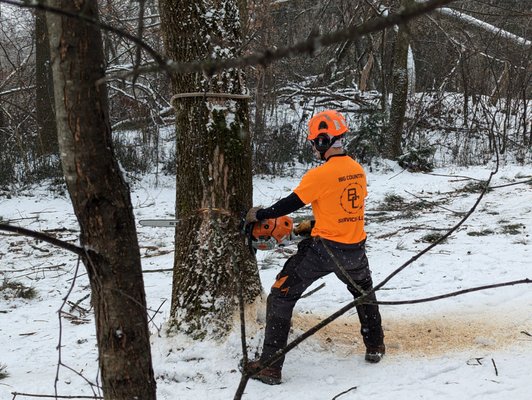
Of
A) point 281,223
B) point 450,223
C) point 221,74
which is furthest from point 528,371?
point 450,223

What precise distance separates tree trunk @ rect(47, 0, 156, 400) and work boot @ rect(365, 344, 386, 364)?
7.77ft

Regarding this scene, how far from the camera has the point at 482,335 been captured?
381cm

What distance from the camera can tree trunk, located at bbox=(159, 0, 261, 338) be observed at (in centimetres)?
329

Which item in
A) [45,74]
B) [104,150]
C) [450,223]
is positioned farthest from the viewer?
[45,74]

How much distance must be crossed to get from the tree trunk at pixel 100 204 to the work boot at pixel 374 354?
237 cm

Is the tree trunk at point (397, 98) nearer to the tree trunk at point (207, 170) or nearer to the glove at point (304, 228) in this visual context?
the glove at point (304, 228)

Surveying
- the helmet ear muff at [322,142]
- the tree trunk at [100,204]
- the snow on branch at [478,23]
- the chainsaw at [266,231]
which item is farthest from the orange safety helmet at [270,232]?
the snow on branch at [478,23]

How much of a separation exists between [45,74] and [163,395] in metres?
9.06

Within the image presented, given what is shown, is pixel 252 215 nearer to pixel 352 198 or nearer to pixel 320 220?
pixel 320 220


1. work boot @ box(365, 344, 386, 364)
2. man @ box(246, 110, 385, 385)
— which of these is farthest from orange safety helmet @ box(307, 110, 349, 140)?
work boot @ box(365, 344, 386, 364)

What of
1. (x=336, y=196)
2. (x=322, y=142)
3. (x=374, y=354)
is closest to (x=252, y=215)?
(x=336, y=196)

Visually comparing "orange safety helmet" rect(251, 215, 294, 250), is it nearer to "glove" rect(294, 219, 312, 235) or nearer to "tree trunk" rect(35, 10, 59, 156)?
"glove" rect(294, 219, 312, 235)

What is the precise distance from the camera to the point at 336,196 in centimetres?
339

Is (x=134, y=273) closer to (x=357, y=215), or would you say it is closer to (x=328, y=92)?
(x=357, y=215)
